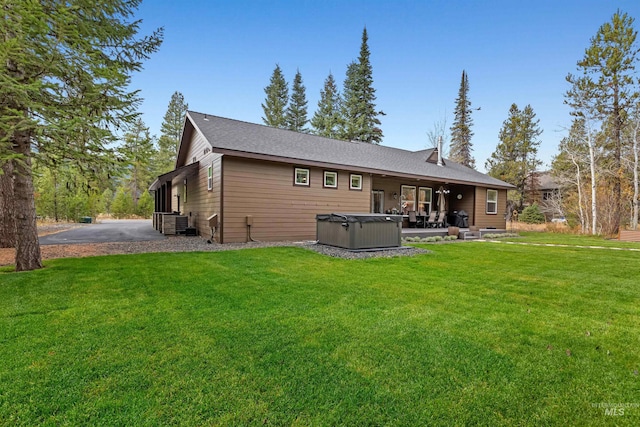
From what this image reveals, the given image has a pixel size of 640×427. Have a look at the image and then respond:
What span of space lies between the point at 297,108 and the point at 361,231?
28070 millimetres

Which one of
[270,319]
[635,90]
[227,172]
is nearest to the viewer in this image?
[270,319]

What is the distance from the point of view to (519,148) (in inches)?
1125

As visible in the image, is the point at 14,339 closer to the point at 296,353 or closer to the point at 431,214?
the point at 296,353

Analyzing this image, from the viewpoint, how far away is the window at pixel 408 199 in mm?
14883

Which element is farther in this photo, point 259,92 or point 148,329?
point 259,92

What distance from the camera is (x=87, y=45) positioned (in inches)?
189

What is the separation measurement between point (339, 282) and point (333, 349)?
2.18 m

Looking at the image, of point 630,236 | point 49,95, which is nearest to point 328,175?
point 49,95

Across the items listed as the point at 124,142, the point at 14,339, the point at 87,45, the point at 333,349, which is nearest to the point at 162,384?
the point at 333,349

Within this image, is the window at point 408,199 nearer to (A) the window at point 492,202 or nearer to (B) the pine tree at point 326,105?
(A) the window at point 492,202


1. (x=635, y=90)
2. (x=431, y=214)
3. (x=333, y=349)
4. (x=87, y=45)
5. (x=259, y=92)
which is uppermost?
(x=259, y=92)

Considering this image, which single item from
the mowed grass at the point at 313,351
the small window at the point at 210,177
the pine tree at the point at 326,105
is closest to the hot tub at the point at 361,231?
the mowed grass at the point at 313,351

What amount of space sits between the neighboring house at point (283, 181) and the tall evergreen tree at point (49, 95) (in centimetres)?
327

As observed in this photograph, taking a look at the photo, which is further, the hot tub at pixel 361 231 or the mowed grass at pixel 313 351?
the hot tub at pixel 361 231
